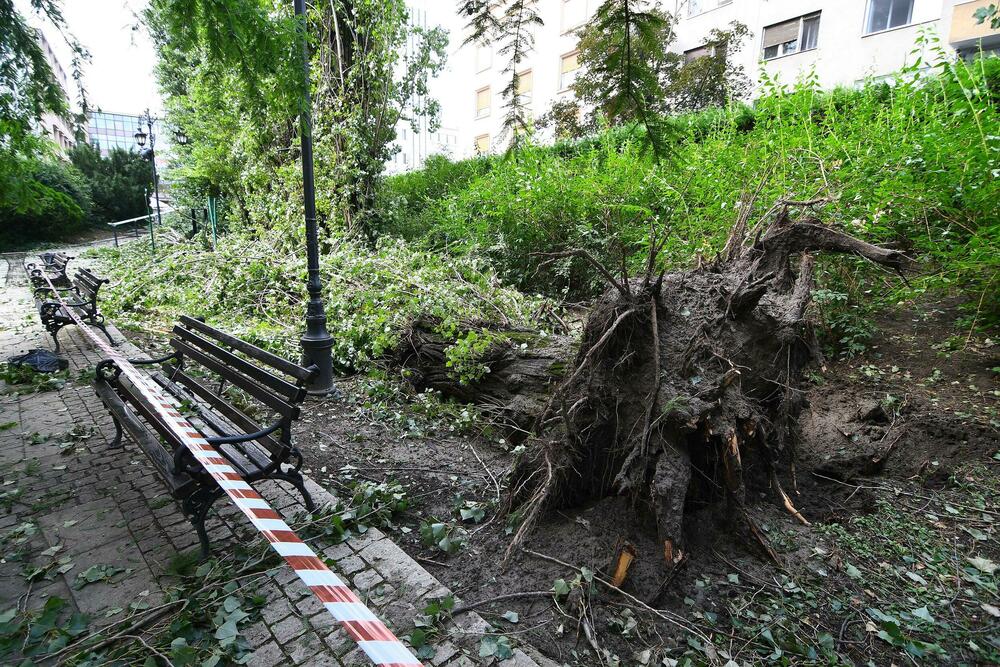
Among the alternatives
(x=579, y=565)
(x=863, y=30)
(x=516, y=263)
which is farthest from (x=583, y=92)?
(x=863, y=30)

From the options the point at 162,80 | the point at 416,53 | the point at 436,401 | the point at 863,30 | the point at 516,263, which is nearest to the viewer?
the point at 436,401

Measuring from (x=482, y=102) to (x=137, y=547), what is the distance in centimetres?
339

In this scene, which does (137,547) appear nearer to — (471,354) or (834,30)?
(471,354)

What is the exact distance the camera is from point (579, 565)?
2.61 meters

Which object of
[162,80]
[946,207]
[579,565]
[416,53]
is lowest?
[579,565]

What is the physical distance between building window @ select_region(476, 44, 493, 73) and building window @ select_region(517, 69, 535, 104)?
165mm

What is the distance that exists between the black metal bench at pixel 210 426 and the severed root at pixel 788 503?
2.96m

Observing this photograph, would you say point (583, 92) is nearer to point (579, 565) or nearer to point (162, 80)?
point (579, 565)

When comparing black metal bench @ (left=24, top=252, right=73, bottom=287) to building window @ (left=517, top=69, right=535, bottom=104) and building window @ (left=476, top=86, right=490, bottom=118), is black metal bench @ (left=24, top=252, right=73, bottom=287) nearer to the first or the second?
building window @ (left=476, top=86, right=490, bottom=118)

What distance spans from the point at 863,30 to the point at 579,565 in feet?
71.6

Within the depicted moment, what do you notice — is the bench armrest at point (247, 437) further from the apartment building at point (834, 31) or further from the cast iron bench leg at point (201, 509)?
the apartment building at point (834, 31)

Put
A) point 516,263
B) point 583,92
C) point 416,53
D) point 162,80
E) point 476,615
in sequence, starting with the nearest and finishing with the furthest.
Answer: point 583,92 < point 476,615 < point 516,263 < point 416,53 < point 162,80

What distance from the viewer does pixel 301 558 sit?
7.39 feet

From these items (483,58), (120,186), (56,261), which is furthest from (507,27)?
(120,186)
